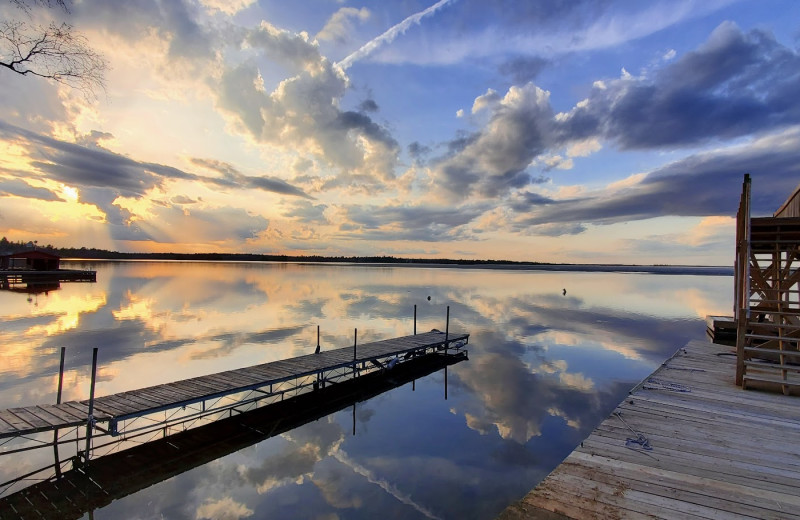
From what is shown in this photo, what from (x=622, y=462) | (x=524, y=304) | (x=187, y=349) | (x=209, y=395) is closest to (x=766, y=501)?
(x=622, y=462)

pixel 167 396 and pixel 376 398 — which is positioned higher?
pixel 167 396

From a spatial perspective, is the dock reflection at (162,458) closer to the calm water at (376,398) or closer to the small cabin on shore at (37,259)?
the calm water at (376,398)

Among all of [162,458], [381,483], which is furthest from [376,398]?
[162,458]

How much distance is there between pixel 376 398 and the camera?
1430 centimetres

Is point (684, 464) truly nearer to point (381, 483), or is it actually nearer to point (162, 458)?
point (381, 483)

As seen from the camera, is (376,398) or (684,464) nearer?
(684,464)

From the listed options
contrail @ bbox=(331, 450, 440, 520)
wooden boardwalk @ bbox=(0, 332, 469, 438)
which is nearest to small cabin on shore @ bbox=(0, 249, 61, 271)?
wooden boardwalk @ bbox=(0, 332, 469, 438)

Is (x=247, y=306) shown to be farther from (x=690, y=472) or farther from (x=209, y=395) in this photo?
(x=690, y=472)

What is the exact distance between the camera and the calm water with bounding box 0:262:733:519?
7824 millimetres

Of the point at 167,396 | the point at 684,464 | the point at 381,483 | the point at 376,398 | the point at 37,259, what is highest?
the point at 37,259

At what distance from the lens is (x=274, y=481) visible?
27.5 ft

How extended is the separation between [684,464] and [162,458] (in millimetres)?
10697

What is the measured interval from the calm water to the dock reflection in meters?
0.48

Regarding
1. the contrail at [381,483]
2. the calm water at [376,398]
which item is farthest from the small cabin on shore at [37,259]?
the contrail at [381,483]
